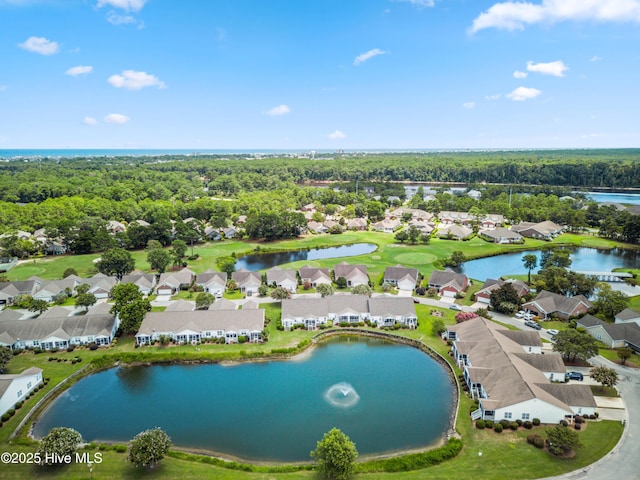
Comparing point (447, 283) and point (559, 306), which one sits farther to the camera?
point (447, 283)

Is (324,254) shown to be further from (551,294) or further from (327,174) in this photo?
(327,174)

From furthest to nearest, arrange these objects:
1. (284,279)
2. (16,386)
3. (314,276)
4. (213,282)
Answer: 1. (314,276)
2. (284,279)
3. (213,282)
4. (16,386)

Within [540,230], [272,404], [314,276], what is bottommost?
[272,404]

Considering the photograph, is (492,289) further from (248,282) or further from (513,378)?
(248,282)

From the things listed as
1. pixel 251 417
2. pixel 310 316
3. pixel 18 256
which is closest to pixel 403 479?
pixel 251 417

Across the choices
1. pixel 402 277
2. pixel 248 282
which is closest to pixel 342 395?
pixel 248 282

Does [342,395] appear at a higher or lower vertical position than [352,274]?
lower

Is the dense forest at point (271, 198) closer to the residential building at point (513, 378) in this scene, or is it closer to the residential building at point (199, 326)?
the residential building at point (199, 326)
